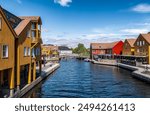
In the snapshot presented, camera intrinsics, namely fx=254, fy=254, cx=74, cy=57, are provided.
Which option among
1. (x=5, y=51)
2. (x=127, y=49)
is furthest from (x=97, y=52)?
(x=5, y=51)

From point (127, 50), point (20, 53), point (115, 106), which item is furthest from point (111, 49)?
point (115, 106)

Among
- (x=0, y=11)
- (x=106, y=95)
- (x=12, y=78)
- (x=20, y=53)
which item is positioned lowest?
(x=106, y=95)

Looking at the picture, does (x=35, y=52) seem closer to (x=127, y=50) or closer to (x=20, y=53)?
(x=20, y=53)

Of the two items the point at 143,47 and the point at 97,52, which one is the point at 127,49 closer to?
the point at 143,47

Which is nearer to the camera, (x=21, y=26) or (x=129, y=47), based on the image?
(x=21, y=26)

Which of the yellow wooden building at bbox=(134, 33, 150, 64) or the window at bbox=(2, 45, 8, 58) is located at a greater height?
the yellow wooden building at bbox=(134, 33, 150, 64)

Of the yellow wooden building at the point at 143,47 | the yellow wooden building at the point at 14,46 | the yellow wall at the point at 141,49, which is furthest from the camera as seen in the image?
the yellow wall at the point at 141,49

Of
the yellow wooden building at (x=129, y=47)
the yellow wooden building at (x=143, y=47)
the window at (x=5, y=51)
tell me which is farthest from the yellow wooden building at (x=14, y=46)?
the yellow wooden building at (x=129, y=47)

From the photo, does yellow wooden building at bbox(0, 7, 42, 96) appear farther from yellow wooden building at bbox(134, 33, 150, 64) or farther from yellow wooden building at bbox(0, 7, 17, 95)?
yellow wooden building at bbox(134, 33, 150, 64)

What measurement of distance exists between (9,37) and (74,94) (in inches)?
434

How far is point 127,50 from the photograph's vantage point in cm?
9712

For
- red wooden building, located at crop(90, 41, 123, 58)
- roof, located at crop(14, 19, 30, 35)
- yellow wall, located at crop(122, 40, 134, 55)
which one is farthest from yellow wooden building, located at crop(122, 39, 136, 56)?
roof, located at crop(14, 19, 30, 35)

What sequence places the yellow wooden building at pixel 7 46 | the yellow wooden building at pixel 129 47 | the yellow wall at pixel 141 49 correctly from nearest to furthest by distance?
the yellow wooden building at pixel 7 46, the yellow wall at pixel 141 49, the yellow wooden building at pixel 129 47

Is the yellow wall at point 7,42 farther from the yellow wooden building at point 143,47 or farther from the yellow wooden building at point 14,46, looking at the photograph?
the yellow wooden building at point 143,47
